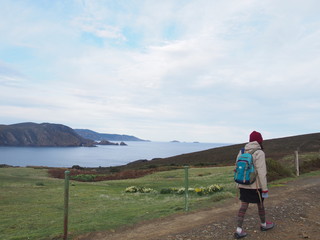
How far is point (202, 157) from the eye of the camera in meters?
52.7

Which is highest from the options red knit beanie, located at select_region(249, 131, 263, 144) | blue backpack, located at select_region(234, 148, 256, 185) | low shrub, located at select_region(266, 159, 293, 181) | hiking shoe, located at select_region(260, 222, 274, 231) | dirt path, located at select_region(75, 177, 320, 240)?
red knit beanie, located at select_region(249, 131, 263, 144)

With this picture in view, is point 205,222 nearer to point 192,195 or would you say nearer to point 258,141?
point 258,141

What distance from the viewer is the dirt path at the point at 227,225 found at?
21.0 ft

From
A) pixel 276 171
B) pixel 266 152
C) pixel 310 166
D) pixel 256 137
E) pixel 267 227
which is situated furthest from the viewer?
pixel 266 152

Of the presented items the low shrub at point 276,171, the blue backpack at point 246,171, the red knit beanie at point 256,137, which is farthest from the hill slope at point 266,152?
the blue backpack at point 246,171

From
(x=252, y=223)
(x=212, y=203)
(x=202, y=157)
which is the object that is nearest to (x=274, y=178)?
(x=212, y=203)

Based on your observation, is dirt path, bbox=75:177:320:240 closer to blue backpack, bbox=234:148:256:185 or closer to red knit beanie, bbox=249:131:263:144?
blue backpack, bbox=234:148:256:185

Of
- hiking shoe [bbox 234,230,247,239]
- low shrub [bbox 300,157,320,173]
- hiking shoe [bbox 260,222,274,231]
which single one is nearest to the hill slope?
low shrub [bbox 300,157,320,173]

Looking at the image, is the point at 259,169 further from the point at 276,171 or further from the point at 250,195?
the point at 276,171

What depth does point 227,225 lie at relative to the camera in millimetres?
7156

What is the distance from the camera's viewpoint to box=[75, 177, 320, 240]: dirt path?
21.0 ft

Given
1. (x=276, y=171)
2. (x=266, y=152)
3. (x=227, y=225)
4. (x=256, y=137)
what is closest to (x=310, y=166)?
(x=276, y=171)

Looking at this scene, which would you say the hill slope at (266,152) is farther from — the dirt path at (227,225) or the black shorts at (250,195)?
the black shorts at (250,195)

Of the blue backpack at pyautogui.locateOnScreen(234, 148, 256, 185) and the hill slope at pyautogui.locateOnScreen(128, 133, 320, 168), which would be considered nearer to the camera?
the blue backpack at pyautogui.locateOnScreen(234, 148, 256, 185)
